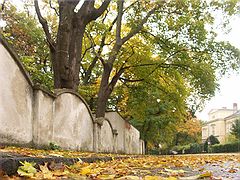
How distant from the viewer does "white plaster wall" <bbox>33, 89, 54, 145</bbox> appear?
6.71 metres

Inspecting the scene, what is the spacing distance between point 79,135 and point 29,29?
8.64 metres

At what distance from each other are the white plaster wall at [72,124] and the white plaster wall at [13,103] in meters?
1.63

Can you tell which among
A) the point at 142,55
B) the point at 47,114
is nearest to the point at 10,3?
the point at 142,55

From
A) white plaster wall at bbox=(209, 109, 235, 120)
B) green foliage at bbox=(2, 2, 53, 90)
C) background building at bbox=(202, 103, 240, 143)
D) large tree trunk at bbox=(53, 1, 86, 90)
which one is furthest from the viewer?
white plaster wall at bbox=(209, 109, 235, 120)

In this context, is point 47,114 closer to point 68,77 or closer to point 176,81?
point 68,77

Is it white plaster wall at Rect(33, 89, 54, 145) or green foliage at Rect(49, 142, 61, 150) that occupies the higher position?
white plaster wall at Rect(33, 89, 54, 145)

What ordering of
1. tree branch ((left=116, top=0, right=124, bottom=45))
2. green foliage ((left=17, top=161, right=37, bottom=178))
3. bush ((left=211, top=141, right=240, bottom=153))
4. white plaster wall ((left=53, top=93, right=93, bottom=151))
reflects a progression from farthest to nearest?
bush ((left=211, top=141, right=240, bottom=153)) → tree branch ((left=116, top=0, right=124, bottom=45)) → white plaster wall ((left=53, top=93, right=93, bottom=151)) → green foliage ((left=17, top=161, right=37, bottom=178))

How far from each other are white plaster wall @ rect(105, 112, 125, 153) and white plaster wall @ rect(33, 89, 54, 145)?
10.1 m

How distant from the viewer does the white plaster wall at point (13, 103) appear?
213 inches

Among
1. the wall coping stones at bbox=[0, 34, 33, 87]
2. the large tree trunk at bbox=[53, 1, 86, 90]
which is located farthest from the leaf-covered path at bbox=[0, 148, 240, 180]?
the large tree trunk at bbox=[53, 1, 86, 90]

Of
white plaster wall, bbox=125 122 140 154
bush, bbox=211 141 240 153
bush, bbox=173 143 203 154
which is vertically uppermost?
white plaster wall, bbox=125 122 140 154

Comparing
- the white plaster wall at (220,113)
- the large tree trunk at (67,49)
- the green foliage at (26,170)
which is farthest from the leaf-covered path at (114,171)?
the white plaster wall at (220,113)

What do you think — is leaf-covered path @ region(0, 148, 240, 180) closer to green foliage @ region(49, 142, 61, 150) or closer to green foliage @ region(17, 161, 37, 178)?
green foliage @ region(17, 161, 37, 178)

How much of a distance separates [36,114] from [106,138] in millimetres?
7717
